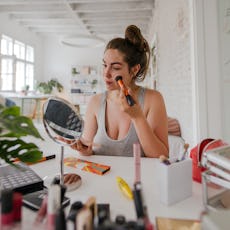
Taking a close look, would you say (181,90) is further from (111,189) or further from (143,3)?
(143,3)

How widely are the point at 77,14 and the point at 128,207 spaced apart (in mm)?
5106

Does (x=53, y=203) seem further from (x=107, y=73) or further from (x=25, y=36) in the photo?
(x=25, y=36)

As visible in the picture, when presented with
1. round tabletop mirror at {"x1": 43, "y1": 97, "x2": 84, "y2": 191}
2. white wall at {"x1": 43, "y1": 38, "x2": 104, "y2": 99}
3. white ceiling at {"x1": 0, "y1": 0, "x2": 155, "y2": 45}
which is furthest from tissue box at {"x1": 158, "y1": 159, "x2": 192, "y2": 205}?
white wall at {"x1": 43, "y1": 38, "x2": 104, "y2": 99}

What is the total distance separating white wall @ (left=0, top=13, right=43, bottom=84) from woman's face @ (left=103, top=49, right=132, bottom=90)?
546 cm

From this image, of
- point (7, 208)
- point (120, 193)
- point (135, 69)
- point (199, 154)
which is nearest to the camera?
point (7, 208)

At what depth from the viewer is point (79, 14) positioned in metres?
4.88

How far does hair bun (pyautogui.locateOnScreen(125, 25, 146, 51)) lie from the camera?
1.13 metres

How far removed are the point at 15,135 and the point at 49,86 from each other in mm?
6902

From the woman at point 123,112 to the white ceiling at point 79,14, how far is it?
3519mm

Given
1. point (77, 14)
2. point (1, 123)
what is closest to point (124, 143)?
point (1, 123)

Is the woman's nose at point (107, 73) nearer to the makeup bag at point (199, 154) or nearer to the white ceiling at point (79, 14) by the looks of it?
the makeup bag at point (199, 154)

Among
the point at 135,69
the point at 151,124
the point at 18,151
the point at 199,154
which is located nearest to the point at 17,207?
the point at 18,151

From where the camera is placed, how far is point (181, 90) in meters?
1.95

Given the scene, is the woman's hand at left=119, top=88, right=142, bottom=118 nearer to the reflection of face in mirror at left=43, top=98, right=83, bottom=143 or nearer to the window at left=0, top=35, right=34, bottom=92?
the reflection of face in mirror at left=43, top=98, right=83, bottom=143
